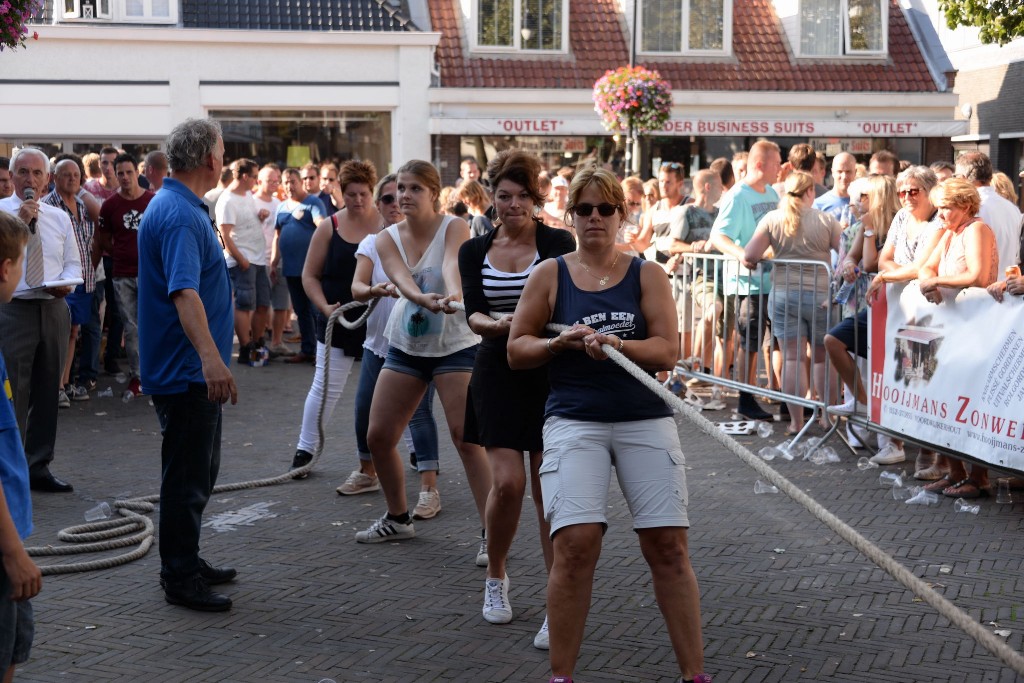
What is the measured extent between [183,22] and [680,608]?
20784 millimetres

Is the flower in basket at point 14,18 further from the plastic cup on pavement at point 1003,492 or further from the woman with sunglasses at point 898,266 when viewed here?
the plastic cup on pavement at point 1003,492

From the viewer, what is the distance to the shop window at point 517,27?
2391cm

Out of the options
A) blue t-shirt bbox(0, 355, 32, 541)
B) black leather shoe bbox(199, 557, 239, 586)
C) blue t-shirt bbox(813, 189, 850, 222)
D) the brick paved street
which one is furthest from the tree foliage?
blue t-shirt bbox(0, 355, 32, 541)

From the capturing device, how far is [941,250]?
25.3 feet

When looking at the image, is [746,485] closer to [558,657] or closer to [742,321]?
[742,321]

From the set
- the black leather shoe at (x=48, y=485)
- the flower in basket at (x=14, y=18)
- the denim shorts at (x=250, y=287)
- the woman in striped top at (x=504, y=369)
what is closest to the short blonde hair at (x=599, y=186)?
the woman in striped top at (x=504, y=369)

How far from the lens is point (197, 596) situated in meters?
5.39

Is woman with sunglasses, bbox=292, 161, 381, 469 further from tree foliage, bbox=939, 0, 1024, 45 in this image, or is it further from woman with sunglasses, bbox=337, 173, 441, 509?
tree foliage, bbox=939, 0, 1024, 45

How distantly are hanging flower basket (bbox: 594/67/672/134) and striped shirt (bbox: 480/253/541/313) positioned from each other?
50.6 ft

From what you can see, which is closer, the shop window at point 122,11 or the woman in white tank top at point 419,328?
the woman in white tank top at point 419,328

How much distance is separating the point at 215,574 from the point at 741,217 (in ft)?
19.4

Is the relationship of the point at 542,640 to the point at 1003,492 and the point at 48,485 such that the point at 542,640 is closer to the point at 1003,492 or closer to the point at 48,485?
the point at 1003,492

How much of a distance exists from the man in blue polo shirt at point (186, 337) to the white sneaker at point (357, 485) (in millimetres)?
2142

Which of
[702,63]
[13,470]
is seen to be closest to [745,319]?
[13,470]
